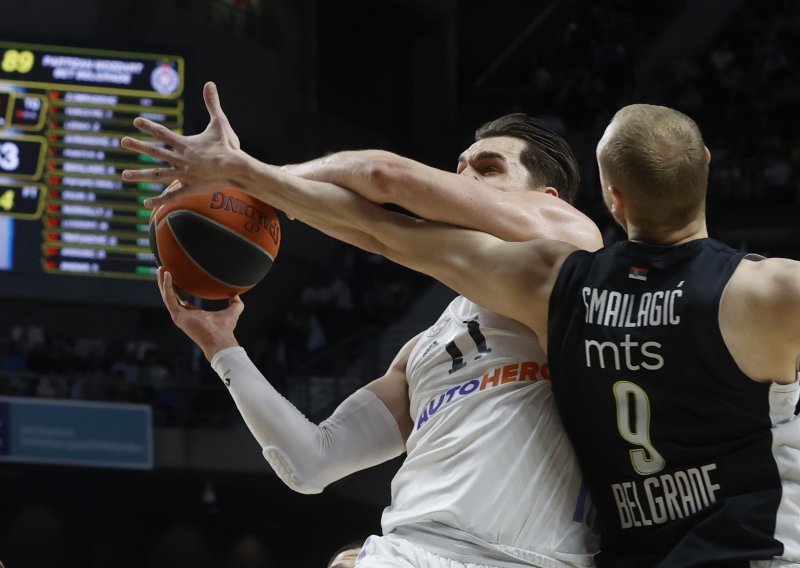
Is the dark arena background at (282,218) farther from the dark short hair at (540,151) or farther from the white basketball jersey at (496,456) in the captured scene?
the white basketball jersey at (496,456)

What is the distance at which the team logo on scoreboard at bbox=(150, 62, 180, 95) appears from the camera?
9.83 m

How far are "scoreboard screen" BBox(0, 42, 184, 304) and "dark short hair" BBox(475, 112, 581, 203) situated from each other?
7.28 m

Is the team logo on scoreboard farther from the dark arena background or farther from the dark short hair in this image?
the dark short hair

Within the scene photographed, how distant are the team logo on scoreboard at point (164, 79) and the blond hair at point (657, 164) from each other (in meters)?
8.09

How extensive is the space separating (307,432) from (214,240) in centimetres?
52

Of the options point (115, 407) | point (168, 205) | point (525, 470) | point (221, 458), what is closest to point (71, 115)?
point (115, 407)

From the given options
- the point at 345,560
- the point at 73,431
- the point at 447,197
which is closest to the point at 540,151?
the point at 447,197

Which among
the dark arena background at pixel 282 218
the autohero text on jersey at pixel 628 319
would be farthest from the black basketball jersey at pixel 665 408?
the dark arena background at pixel 282 218

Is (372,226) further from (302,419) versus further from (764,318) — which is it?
(764,318)

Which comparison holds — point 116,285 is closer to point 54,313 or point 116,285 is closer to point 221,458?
point 221,458

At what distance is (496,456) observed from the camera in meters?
2.40

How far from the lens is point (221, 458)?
38.8 feet

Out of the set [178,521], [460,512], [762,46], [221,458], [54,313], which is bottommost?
[178,521]

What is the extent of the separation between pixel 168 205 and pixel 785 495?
1.56 m
